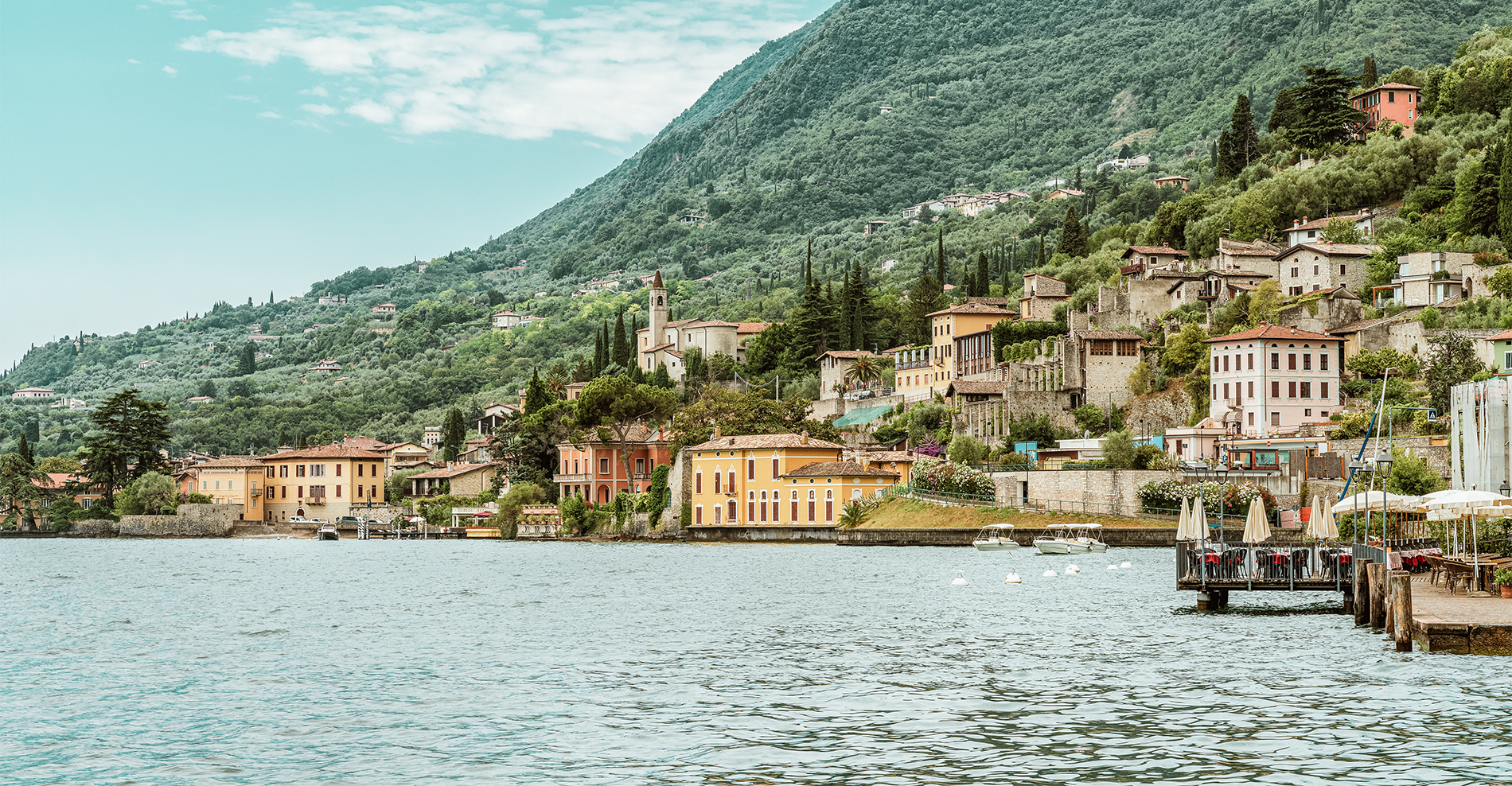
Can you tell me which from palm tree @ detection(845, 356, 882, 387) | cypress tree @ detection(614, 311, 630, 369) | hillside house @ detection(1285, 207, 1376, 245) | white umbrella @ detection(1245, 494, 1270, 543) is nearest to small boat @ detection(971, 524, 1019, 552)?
white umbrella @ detection(1245, 494, 1270, 543)

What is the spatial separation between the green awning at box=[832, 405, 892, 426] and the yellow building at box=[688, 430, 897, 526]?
51.3 feet

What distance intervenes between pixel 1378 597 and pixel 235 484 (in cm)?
12208

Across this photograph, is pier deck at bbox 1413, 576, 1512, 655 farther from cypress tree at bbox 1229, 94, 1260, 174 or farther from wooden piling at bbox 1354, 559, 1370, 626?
cypress tree at bbox 1229, 94, 1260, 174

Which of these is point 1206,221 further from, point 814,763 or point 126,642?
point 814,763

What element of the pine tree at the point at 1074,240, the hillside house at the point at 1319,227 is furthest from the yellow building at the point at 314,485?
the hillside house at the point at 1319,227

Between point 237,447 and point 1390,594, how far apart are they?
587 ft

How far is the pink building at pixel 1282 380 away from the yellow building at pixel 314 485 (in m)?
84.4

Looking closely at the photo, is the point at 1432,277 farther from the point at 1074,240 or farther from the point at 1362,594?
the point at 1362,594

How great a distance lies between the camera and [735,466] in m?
96.8

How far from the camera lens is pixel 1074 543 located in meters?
72.5

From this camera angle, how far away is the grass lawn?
7794cm

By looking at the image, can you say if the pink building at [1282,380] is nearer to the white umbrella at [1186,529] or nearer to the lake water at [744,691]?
the lake water at [744,691]

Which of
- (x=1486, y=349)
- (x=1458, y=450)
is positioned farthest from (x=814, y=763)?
(x=1486, y=349)

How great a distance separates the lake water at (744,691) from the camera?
2003cm
